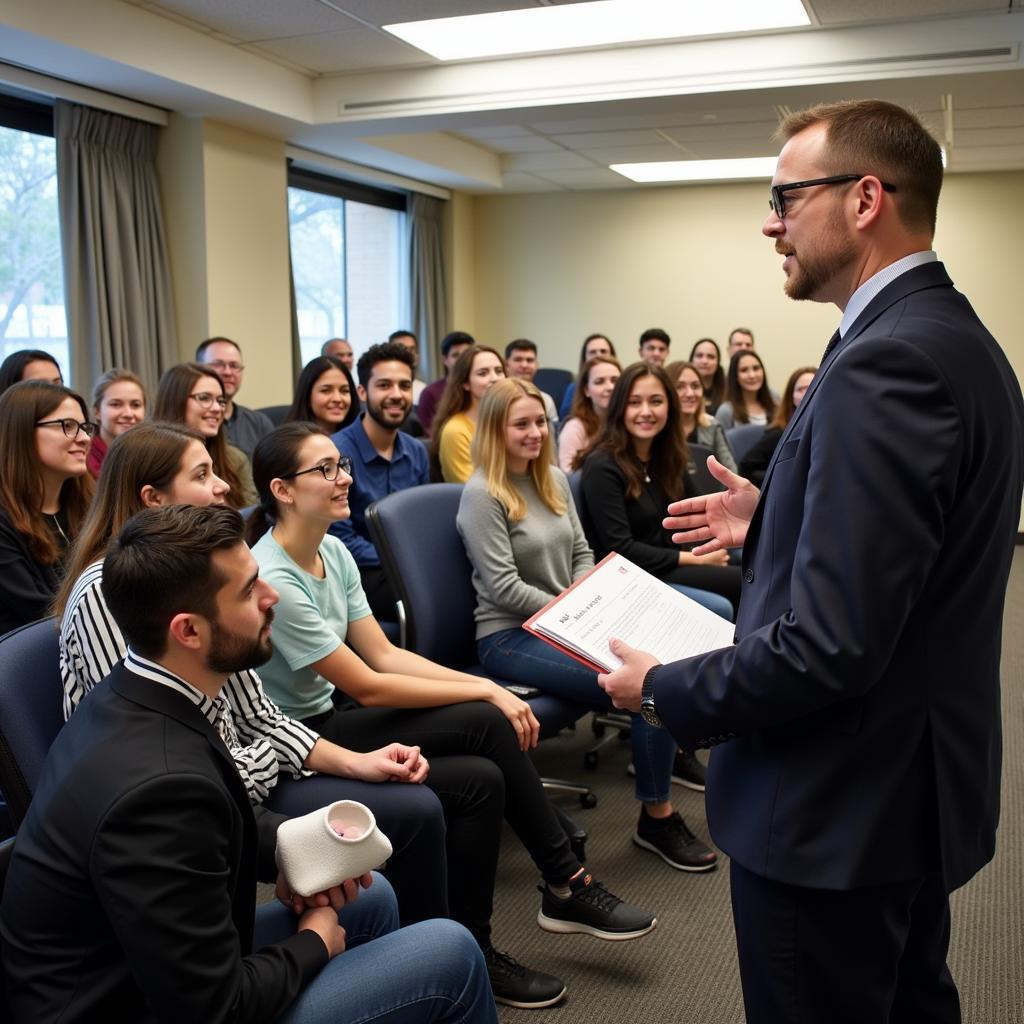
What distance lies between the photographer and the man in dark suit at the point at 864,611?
103cm

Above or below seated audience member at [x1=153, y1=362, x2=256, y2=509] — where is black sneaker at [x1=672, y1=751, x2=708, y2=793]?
below

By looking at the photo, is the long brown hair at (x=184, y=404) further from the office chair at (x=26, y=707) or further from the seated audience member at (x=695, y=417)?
the seated audience member at (x=695, y=417)

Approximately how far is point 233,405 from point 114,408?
98 cm

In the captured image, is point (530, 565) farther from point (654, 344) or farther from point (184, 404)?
point (654, 344)

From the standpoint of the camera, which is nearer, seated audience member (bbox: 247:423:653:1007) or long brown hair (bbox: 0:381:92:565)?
seated audience member (bbox: 247:423:653:1007)

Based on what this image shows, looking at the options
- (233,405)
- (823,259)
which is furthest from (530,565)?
(233,405)

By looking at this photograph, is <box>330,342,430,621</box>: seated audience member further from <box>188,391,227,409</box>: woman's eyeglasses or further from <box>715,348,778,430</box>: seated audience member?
<box>715,348,778,430</box>: seated audience member

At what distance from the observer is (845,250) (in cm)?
114

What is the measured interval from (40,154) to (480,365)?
2722 millimetres

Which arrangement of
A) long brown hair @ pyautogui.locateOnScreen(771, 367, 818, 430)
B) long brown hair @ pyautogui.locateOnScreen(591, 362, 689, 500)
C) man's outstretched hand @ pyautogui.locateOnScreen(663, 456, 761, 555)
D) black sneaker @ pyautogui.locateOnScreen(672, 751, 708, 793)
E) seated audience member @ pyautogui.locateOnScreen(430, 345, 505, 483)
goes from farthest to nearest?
long brown hair @ pyautogui.locateOnScreen(771, 367, 818, 430) → seated audience member @ pyautogui.locateOnScreen(430, 345, 505, 483) → long brown hair @ pyautogui.locateOnScreen(591, 362, 689, 500) → black sneaker @ pyautogui.locateOnScreen(672, 751, 708, 793) → man's outstretched hand @ pyautogui.locateOnScreen(663, 456, 761, 555)

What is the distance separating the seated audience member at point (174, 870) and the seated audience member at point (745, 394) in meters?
5.09

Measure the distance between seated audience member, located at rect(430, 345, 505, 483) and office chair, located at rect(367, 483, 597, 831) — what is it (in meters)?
0.98

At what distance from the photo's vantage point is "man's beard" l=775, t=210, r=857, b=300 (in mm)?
1134

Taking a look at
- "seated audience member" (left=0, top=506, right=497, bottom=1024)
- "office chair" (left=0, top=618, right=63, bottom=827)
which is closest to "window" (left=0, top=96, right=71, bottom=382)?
"office chair" (left=0, top=618, right=63, bottom=827)
